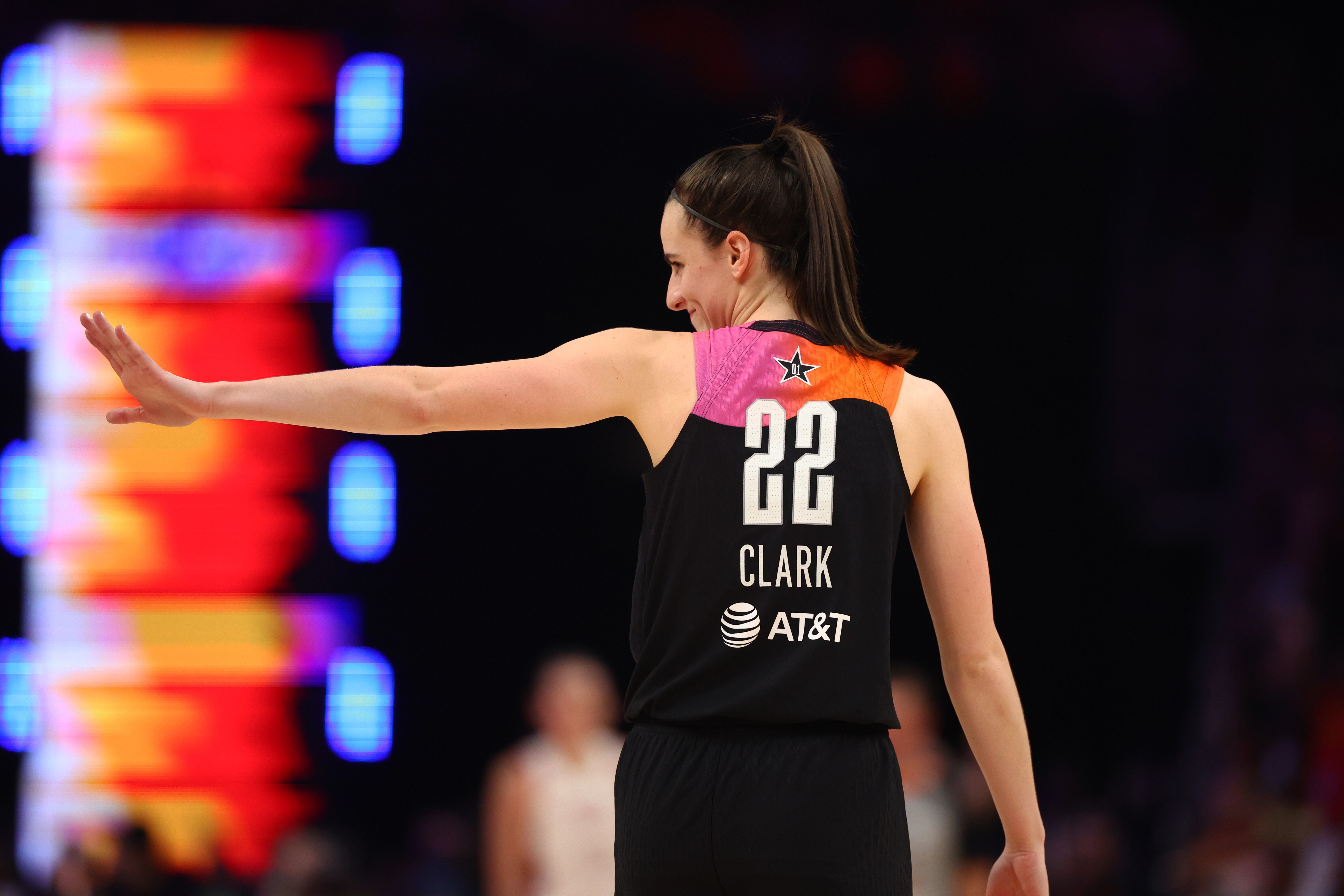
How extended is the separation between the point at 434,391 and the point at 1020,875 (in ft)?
3.74

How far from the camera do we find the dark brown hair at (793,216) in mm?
2104

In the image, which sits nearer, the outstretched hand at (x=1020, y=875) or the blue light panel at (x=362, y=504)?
the outstretched hand at (x=1020, y=875)

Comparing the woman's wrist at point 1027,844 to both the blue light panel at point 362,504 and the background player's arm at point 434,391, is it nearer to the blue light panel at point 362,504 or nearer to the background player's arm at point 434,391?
the background player's arm at point 434,391

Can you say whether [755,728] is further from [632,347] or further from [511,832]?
[511,832]

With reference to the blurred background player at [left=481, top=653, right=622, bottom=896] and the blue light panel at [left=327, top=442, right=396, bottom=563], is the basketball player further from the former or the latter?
the blue light panel at [left=327, top=442, right=396, bottom=563]

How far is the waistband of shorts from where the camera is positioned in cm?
196

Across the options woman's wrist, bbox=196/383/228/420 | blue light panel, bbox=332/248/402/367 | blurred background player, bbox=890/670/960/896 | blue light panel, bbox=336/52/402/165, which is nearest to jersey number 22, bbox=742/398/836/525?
woman's wrist, bbox=196/383/228/420

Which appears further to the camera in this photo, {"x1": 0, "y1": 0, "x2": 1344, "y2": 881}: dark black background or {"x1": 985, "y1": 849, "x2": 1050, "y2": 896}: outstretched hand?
{"x1": 0, "y1": 0, "x2": 1344, "y2": 881}: dark black background

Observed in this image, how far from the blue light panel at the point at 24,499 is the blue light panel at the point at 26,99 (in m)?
1.48

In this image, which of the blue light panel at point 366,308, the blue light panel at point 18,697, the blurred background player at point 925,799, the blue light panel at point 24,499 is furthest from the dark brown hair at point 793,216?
the blue light panel at point 18,697

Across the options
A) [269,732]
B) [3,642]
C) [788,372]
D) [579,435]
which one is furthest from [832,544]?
[579,435]

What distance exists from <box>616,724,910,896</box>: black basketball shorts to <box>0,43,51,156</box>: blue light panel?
6.14m

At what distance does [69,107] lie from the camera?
696cm

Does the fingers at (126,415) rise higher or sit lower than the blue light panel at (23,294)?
lower
